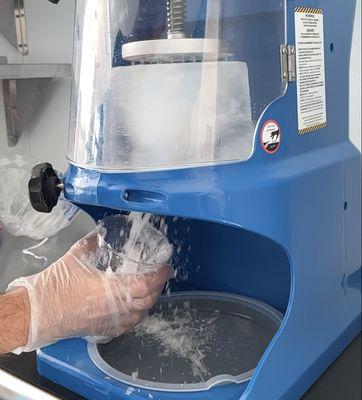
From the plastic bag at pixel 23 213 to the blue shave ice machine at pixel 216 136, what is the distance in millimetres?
193

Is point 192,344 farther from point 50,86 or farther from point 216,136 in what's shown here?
point 50,86

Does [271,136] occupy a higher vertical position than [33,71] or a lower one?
lower

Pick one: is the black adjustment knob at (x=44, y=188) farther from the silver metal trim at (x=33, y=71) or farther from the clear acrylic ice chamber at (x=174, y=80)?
the silver metal trim at (x=33, y=71)

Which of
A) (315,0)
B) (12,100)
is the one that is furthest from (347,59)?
(12,100)

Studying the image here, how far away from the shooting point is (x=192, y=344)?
761 mm

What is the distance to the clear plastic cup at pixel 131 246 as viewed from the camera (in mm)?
688

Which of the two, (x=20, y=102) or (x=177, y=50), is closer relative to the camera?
(x=177, y=50)

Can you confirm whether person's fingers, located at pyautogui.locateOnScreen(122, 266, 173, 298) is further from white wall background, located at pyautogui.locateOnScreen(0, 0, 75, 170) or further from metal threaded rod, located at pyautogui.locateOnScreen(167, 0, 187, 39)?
white wall background, located at pyautogui.locateOnScreen(0, 0, 75, 170)

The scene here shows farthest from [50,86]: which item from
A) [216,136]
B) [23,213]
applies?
[216,136]

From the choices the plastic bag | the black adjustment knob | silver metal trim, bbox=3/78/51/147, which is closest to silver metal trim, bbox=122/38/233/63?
the black adjustment knob

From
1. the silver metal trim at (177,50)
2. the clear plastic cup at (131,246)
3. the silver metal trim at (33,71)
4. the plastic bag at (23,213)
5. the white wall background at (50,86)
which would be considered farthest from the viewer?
the white wall background at (50,86)

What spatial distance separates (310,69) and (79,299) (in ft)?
1.34

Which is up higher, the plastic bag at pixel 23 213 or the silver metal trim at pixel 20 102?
the silver metal trim at pixel 20 102

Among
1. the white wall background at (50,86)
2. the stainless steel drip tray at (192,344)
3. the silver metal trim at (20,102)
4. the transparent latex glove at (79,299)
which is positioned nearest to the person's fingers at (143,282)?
the transparent latex glove at (79,299)
